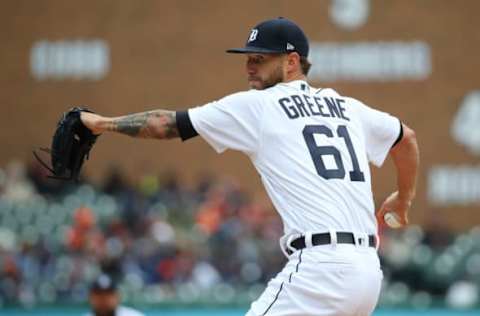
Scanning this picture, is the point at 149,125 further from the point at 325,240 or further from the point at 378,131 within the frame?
the point at 378,131

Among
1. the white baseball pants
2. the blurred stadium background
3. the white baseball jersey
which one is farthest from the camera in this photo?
the blurred stadium background

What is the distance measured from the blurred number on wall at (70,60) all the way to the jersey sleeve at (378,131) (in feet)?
44.6

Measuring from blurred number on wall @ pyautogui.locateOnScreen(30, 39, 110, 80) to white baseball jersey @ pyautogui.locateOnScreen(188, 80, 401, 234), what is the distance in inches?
545

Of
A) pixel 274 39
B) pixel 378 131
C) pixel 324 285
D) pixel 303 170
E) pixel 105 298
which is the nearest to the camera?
pixel 324 285

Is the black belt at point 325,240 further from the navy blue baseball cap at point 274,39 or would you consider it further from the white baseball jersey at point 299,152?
the navy blue baseball cap at point 274,39

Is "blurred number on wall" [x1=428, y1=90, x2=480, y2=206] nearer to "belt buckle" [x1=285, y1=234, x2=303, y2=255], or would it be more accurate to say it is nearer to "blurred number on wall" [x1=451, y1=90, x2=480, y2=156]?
"blurred number on wall" [x1=451, y1=90, x2=480, y2=156]

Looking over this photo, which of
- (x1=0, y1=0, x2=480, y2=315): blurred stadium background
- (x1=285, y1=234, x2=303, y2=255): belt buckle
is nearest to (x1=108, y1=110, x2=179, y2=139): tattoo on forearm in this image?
(x1=285, y1=234, x2=303, y2=255): belt buckle

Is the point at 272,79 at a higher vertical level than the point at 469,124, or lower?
higher

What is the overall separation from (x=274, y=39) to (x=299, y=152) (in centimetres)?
56

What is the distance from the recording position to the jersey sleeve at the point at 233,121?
183 inches

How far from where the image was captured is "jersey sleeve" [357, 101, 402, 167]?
4.95 meters

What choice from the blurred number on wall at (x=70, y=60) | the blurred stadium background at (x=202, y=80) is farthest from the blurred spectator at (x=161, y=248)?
the blurred number on wall at (x=70, y=60)

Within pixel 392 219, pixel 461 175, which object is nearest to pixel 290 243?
pixel 392 219

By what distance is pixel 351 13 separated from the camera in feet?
58.4
